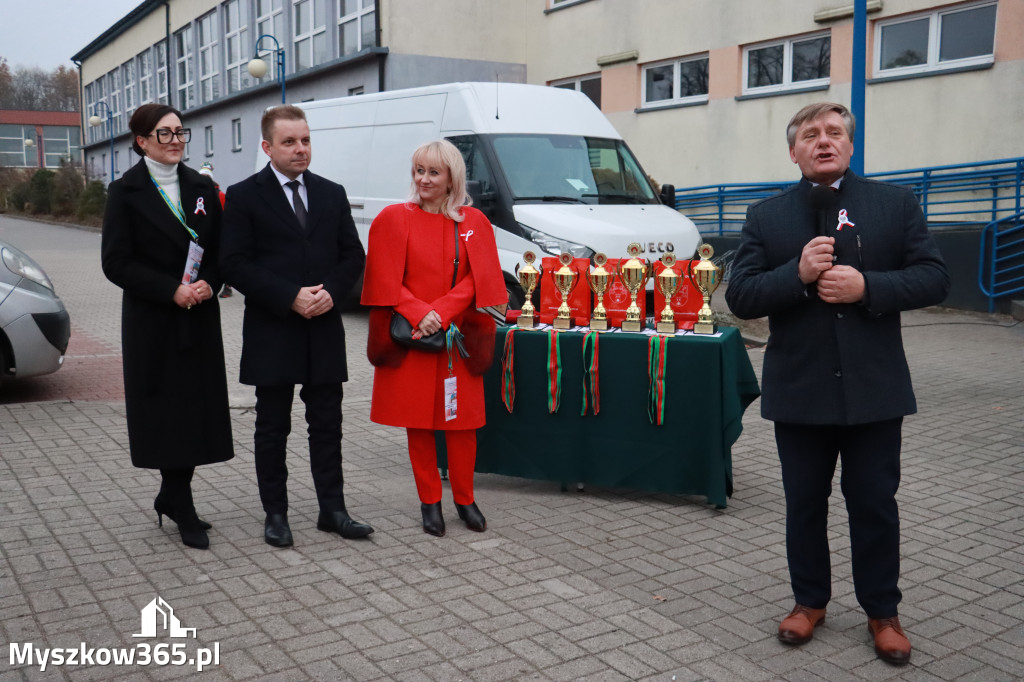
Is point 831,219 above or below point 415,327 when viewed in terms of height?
above

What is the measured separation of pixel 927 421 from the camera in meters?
7.49

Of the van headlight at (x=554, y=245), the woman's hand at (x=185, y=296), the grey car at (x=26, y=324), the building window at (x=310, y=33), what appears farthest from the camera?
the building window at (x=310, y=33)

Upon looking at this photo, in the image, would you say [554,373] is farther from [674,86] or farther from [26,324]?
[674,86]

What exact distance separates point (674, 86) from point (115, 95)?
3794 centimetres

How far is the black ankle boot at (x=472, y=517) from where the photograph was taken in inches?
201

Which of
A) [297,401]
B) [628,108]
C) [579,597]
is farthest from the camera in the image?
[628,108]

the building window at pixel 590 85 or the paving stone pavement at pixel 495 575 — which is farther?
the building window at pixel 590 85

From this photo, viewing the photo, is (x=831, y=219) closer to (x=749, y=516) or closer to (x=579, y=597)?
(x=579, y=597)

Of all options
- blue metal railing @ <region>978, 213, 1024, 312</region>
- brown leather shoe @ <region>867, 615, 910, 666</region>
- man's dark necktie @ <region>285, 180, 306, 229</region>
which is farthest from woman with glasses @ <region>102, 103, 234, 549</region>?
blue metal railing @ <region>978, 213, 1024, 312</region>

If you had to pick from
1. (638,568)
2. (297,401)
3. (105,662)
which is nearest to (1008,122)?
(297,401)

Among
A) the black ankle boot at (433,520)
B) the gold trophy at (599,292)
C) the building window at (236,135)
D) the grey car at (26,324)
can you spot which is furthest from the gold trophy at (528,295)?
the building window at (236,135)

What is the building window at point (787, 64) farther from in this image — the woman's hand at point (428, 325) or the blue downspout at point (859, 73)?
the woman's hand at point (428, 325)

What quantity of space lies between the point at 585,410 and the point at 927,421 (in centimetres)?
328

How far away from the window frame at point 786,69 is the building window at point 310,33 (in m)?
12.0
